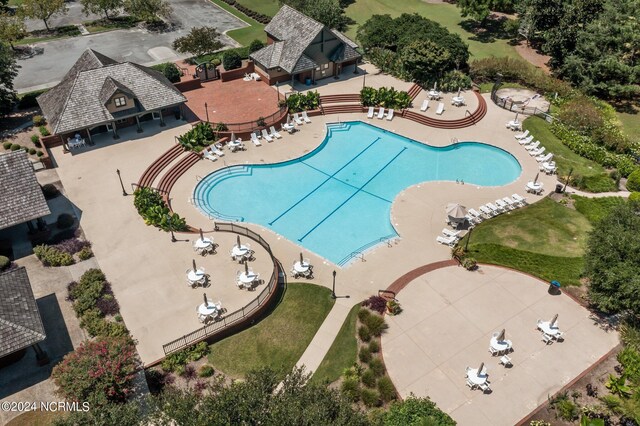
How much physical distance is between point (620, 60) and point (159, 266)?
54.1 metres

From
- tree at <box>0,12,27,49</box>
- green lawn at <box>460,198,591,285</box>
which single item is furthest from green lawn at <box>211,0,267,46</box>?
green lawn at <box>460,198,591,285</box>

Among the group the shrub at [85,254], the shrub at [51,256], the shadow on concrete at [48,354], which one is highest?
the shrub at [51,256]

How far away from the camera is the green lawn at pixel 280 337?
88.1 ft

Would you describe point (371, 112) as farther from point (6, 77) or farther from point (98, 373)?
point (98, 373)

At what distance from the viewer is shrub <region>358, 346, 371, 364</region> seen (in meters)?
26.5

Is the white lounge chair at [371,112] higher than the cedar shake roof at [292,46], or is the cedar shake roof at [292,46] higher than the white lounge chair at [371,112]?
the cedar shake roof at [292,46]

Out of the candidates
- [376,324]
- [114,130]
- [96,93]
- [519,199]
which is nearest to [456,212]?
[519,199]

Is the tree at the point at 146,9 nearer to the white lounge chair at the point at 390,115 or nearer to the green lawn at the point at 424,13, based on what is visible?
the green lawn at the point at 424,13

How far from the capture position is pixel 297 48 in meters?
53.5

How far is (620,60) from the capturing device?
54.0 m

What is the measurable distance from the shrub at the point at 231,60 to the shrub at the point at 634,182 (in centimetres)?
4266

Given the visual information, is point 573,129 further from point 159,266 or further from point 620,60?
point 159,266

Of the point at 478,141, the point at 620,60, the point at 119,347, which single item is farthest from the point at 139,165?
the point at 620,60

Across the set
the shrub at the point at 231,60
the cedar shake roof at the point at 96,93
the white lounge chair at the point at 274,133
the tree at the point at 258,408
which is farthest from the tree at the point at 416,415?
the shrub at the point at 231,60
